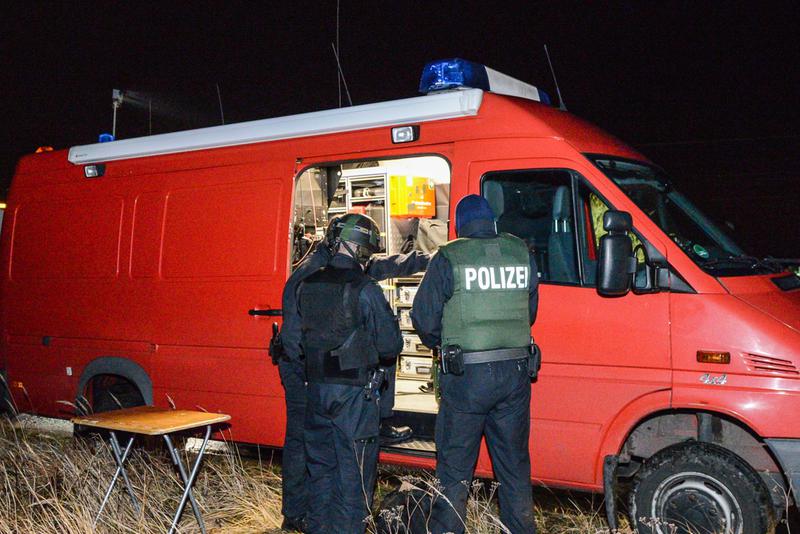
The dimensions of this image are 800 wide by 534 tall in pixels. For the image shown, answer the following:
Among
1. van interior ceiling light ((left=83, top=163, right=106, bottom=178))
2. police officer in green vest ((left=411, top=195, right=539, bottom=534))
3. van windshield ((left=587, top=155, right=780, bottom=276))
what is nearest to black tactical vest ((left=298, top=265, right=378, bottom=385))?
police officer in green vest ((left=411, top=195, right=539, bottom=534))

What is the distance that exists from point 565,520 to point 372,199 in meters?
3.86

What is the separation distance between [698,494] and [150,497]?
340 centimetres

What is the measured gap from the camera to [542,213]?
4797 mm

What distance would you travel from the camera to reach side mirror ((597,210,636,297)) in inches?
160

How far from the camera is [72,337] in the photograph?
21.1ft

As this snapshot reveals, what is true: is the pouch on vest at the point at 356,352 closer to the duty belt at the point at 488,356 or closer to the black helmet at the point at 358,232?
the black helmet at the point at 358,232

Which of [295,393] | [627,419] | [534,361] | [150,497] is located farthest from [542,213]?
[150,497]

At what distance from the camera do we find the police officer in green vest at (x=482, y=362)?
420 centimetres

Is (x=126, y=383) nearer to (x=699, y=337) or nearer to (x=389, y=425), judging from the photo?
(x=389, y=425)

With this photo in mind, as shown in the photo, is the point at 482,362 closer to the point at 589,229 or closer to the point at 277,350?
the point at 589,229

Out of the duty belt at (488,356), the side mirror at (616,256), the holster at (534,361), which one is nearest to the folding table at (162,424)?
the duty belt at (488,356)

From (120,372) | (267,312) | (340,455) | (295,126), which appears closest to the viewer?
(340,455)

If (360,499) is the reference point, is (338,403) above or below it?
above

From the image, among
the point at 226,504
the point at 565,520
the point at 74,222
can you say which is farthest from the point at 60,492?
the point at 565,520
